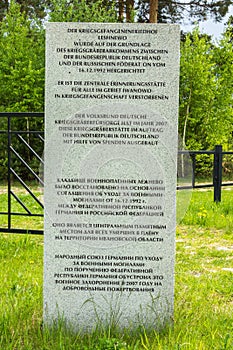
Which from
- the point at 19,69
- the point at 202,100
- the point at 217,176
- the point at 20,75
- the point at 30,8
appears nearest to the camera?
the point at 217,176

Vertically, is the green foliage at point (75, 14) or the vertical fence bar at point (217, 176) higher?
the green foliage at point (75, 14)

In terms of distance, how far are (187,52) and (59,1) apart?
4.27m

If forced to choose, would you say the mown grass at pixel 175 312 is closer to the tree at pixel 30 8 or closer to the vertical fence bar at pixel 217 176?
the vertical fence bar at pixel 217 176

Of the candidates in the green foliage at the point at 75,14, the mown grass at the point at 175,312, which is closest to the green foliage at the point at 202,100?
the green foliage at the point at 75,14

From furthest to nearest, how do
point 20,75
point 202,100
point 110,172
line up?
point 202,100
point 20,75
point 110,172

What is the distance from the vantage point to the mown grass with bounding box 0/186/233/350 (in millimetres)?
2623

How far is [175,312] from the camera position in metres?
3.08

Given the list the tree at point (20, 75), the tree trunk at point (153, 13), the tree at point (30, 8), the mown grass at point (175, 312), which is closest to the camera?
the mown grass at point (175, 312)

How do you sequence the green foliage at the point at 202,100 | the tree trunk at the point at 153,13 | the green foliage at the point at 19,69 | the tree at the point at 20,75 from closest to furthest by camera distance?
1. the tree at the point at 20,75
2. the green foliage at the point at 19,69
3. the tree trunk at the point at 153,13
4. the green foliage at the point at 202,100

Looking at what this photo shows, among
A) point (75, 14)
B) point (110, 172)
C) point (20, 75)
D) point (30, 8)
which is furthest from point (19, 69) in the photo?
point (110, 172)

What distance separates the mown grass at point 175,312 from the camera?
8.61 ft

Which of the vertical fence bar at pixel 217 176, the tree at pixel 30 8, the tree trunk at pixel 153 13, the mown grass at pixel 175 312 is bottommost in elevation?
the mown grass at pixel 175 312

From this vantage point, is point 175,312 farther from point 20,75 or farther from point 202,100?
point 202,100

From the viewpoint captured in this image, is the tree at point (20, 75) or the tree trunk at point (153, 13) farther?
the tree trunk at point (153, 13)
